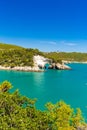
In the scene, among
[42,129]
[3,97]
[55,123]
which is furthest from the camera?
[3,97]

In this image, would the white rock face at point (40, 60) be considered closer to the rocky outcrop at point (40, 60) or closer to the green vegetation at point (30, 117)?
the rocky outcrop at point (40, 60)

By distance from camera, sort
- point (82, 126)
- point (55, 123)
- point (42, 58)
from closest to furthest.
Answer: point (55, 123), point (82, 126), point (42, 58)

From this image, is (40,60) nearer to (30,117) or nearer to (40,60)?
(40,60)

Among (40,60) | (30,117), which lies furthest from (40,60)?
(30,117)

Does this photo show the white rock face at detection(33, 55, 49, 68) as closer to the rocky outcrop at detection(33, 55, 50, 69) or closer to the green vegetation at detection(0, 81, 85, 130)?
the rocky outcrop at detection(33, 55, 50, 69)

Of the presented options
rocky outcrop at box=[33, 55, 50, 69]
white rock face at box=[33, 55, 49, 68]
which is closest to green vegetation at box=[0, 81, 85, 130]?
rocky outcrop at box=[33, 55, 50, 69]

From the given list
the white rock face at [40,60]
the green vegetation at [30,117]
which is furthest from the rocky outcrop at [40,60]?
the green vegetation at [30,117]

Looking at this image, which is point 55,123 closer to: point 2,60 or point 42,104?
point 42,104

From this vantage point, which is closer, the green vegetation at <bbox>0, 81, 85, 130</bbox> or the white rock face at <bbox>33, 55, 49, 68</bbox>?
the green vegetation at <bbox>0, 81, 85, 130</bbox>

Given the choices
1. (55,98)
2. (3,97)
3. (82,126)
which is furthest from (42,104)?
(3,97)
